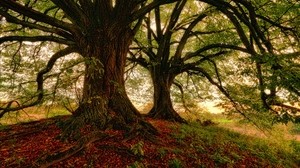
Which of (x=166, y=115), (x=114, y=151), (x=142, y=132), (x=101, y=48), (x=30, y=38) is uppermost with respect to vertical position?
(x=30, y=38)

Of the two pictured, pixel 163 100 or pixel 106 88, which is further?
pixel 163 100

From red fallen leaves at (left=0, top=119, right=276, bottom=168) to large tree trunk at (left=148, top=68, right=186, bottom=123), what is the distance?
5.16 m

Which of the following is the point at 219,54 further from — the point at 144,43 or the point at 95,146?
the point at 95,146

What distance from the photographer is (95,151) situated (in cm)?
575

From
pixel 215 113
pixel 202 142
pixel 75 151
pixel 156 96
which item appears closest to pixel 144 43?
pixel 156 96

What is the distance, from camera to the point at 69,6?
7016mm

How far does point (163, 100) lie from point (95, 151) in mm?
7448

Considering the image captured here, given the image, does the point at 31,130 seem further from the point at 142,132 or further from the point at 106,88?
the point at 142,132

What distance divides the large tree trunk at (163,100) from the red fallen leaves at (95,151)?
5163 mm

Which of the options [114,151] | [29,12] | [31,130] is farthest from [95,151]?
[29,12]

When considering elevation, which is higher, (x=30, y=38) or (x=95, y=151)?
(x=30, y=38)

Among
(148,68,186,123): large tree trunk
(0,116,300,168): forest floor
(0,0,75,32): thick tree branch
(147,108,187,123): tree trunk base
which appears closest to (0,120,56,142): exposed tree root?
(0,116,300,168): forest floor

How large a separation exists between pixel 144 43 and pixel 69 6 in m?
7.40

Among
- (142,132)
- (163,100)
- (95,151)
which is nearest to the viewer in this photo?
(95,151)
